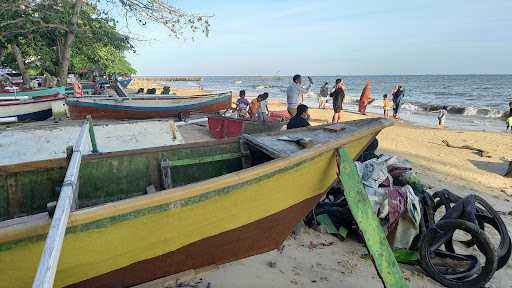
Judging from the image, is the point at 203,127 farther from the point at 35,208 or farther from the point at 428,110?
the point at 428,110

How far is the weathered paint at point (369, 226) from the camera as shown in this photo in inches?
143

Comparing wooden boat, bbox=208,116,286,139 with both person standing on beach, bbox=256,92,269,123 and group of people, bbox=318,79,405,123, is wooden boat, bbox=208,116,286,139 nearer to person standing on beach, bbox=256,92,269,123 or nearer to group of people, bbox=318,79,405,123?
person standing on beach, bbox=256,92,269,123

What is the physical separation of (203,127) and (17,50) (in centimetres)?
1240

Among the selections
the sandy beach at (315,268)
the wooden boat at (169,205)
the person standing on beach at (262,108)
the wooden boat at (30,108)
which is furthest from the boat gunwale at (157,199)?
the wooden boat at (30,108)

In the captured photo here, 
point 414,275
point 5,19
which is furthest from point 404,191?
point 5,19

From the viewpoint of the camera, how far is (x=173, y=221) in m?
3.00

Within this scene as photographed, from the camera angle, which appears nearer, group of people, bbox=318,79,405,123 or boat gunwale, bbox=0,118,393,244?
boat gunwale, bbox=0,118,393,244

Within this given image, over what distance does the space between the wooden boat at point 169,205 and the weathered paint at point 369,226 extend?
244 millimetres

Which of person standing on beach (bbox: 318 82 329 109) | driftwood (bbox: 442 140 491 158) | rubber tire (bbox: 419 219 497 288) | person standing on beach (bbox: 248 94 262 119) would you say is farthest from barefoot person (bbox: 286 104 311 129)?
person standing on beach (bbox: 318 82 329 109)

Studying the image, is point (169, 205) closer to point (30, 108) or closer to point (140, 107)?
point (140, 107)

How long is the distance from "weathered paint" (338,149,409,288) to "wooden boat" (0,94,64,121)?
1134 centimetres

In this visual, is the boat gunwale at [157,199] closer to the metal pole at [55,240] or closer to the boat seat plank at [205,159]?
the metal pole at [55,240]

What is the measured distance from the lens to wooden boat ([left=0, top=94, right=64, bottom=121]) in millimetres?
12055

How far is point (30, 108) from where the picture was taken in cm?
1262
